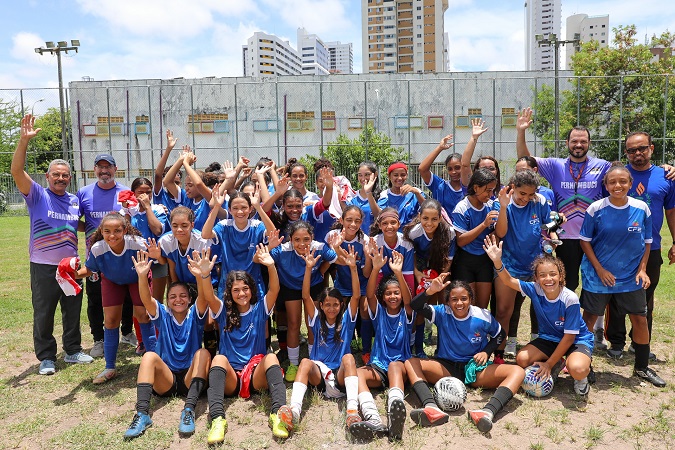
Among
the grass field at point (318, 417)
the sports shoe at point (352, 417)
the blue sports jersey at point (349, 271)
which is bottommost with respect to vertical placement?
the grass field at point (318, 417)

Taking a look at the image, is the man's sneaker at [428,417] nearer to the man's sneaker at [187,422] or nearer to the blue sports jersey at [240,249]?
the man's sneaker at [187,422]

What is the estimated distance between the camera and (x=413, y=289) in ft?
15.8

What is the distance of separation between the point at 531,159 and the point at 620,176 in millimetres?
1030

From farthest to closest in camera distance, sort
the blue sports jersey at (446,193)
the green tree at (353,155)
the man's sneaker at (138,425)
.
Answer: the green tree at (353,155)
the blue sports jersey at (446,193)
the man's sneaker at (138,425)

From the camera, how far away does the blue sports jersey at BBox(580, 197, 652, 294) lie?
4.50m

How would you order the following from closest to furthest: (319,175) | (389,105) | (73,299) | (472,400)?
(472,400), (73,299), (319,175), (389,105)

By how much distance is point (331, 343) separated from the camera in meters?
4.42

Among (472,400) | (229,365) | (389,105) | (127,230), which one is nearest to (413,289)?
(472,400)

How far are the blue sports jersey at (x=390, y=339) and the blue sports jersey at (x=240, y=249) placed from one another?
1176mm

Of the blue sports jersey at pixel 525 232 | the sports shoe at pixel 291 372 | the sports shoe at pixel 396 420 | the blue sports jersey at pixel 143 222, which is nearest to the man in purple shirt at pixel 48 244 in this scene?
the blue sports jersey at pixel 143 222

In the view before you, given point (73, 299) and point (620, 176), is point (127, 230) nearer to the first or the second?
point (73, 299)

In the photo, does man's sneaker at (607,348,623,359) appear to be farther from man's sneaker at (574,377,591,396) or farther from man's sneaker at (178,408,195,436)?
man's sneaker at (178,408,195,436)

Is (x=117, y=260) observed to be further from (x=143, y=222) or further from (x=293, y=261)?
(x=293, y=261)

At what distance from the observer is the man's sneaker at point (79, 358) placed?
16.9ft
